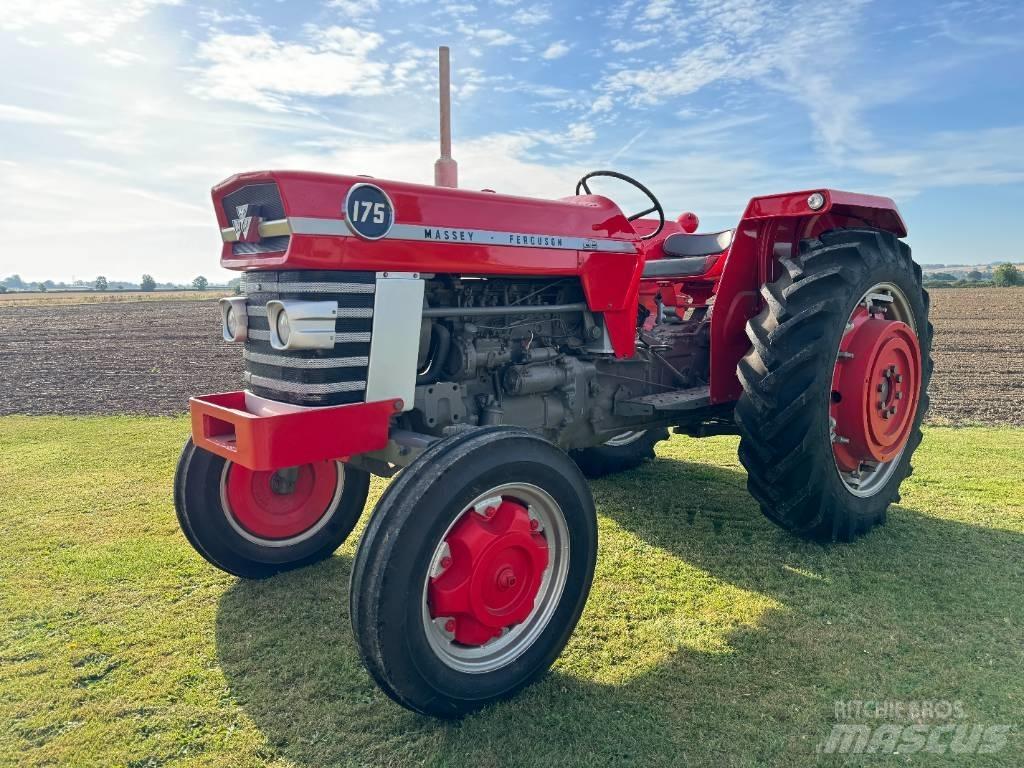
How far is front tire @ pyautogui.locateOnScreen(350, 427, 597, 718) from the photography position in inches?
85.5

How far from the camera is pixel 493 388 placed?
3238mm

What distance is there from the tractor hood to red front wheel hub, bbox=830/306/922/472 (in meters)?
1.64

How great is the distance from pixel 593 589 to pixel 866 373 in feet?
6.11

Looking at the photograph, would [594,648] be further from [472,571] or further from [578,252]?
[578,252]

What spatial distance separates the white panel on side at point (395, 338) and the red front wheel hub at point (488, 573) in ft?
1.98

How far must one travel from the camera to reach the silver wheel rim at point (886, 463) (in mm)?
3922

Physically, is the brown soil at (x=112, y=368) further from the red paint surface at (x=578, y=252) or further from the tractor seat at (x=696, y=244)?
the red paint surface at (x=578, y=252)

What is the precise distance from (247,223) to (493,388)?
4.20 feet

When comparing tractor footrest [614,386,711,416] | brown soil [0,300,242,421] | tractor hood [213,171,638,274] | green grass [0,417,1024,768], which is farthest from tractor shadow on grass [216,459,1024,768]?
brown soil [0,300,242,421]

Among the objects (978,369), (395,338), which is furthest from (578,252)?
(978,369)

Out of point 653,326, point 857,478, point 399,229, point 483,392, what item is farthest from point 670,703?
point 653,326

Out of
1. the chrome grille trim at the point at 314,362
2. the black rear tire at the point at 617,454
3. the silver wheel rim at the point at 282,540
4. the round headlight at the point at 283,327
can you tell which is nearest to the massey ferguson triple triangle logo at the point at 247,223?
the round headlight at the point at 283,327

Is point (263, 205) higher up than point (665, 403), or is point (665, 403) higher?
point (263, 205)

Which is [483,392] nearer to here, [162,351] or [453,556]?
[453,556]
